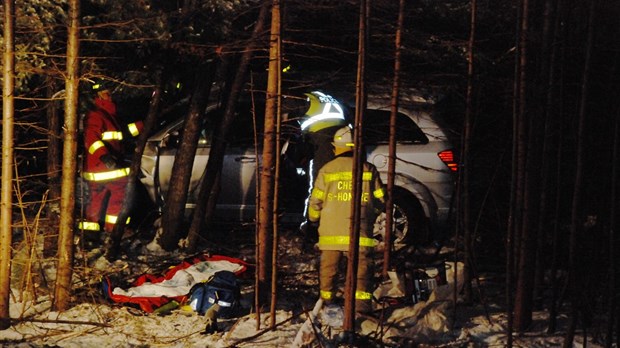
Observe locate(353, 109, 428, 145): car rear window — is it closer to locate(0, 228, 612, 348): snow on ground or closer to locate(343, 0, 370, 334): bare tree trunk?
locate(0, 228, 612, 348): snow on ground

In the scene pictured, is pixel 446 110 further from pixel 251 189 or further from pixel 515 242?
pixel 515 242

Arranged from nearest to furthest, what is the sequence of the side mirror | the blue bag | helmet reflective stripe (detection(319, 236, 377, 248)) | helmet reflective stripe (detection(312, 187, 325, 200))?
the blue bag → helmet reflective stripe (detection(319, 236, 377, 248)) → helmet reflective stripe (detection(312, 187, 325, 200)) → the side mirror

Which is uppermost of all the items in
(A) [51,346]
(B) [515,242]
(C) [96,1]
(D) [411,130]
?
(C) [96,1]

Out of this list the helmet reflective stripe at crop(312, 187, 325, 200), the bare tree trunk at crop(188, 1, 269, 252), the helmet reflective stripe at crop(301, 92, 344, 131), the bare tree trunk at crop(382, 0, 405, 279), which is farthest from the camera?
the bare tree trunk at crop(188, 1, 269, 252)

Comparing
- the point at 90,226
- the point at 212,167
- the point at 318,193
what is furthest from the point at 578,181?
the point at 90,226

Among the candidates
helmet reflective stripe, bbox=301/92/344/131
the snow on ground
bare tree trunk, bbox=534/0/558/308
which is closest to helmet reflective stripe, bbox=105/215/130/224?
the snow on ground

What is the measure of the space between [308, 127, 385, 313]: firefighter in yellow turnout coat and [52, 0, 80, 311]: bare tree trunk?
213 cm

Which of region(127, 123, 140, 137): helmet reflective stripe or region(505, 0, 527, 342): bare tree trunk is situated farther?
region(127, 123, 140, 137): helmet reflective stripe

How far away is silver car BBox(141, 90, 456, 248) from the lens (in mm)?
10820

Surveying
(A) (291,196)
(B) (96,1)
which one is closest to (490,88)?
(A) (291,196)

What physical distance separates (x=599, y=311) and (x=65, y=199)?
487cm

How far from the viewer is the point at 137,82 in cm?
1021

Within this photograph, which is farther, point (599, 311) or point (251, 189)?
point (251, 189)

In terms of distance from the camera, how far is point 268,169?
7973mm
